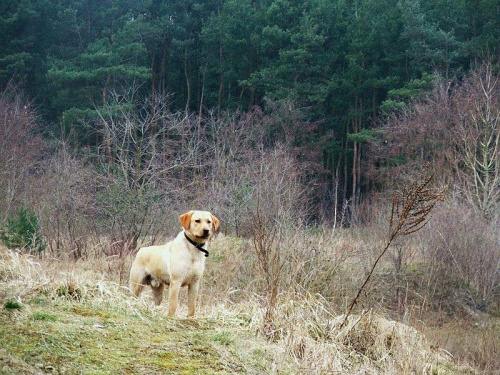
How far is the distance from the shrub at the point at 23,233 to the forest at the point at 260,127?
49 millimetres

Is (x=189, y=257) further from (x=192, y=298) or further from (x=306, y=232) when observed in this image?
(x=306, y=232)

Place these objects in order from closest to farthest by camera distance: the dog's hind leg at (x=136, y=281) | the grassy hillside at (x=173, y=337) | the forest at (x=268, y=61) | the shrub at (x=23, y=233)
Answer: the grassy hillside at (x=173, y=337), the dog's hind leg at (x=136, y=281), the shrub at (x=23, y=233), the forest at (x=268, y=61)

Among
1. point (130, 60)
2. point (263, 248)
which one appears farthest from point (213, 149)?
point (263, 248)

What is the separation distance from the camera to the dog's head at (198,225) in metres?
7.58

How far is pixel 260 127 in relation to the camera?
3766cm

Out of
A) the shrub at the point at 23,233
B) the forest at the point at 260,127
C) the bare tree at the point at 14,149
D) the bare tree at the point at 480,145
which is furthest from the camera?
the bare tree at the point at 480,145

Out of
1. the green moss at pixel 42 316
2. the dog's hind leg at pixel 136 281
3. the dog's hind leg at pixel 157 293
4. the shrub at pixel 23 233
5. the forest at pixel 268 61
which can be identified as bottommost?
the shrub at pixel 23 233

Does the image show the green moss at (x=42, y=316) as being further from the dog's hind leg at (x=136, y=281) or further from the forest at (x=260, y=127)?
the forest at (x=260, y=127)

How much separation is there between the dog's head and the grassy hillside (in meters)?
0.85

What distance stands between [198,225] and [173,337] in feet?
7.73

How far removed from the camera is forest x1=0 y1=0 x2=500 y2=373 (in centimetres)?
1831

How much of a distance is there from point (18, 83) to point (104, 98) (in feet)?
25.8

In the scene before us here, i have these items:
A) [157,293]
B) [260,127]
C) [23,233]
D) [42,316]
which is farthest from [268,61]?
[42,316]

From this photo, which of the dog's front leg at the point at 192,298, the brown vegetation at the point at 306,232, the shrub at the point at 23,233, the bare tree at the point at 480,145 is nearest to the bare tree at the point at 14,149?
the brown vegetation at the point at 306,232
